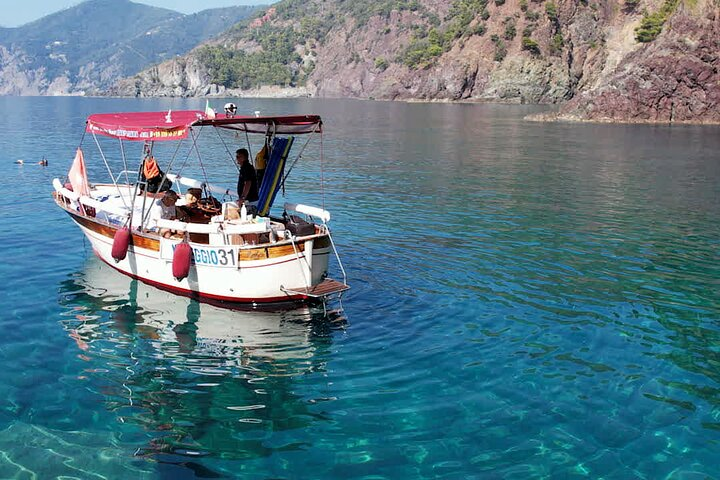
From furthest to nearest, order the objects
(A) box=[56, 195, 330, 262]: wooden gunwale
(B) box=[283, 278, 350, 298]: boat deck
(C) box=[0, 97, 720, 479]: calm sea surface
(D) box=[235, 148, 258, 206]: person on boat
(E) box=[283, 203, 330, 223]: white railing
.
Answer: (D) box=[235, 148, 258, 206]: person on boat → (E) box=[283, 203, 330, 223]: white railing → (B) box=[283, 278, 350, 298]: boat deck → (A) box=[56, 195, 330, 262]: wooden gunwale → (C) box=[0, 97, 720, 479]: calm sea surface

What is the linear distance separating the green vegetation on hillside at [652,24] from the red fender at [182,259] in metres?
108

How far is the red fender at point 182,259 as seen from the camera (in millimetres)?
14797

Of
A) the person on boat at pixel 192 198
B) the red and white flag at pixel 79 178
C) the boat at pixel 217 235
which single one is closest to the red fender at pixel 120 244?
the boat at pixel 217 235

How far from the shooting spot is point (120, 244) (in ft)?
52.7

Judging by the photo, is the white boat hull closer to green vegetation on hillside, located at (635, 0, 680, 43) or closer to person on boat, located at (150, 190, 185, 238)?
person on boat, located at (150, 190, 185, 238)

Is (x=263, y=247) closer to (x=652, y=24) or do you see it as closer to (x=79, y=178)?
(x=79, y=178)

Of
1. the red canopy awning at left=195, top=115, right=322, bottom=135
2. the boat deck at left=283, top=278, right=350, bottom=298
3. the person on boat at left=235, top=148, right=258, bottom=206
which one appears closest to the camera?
the boat deck at left=283, top=278, right=350, bottom=298

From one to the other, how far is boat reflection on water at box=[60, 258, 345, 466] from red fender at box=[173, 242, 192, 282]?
45.4 inches

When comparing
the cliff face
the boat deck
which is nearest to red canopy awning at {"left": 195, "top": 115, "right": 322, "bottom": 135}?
the boat deck

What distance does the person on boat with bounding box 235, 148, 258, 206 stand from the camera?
53.7 feet

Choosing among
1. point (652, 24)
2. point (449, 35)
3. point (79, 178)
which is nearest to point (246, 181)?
point (79, 178)

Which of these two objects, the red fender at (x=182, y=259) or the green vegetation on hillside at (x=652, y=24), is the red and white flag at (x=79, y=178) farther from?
the green vegetation on hillside at (x=652, y=24)

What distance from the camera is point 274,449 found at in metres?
9.91

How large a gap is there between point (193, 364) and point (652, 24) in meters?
114
